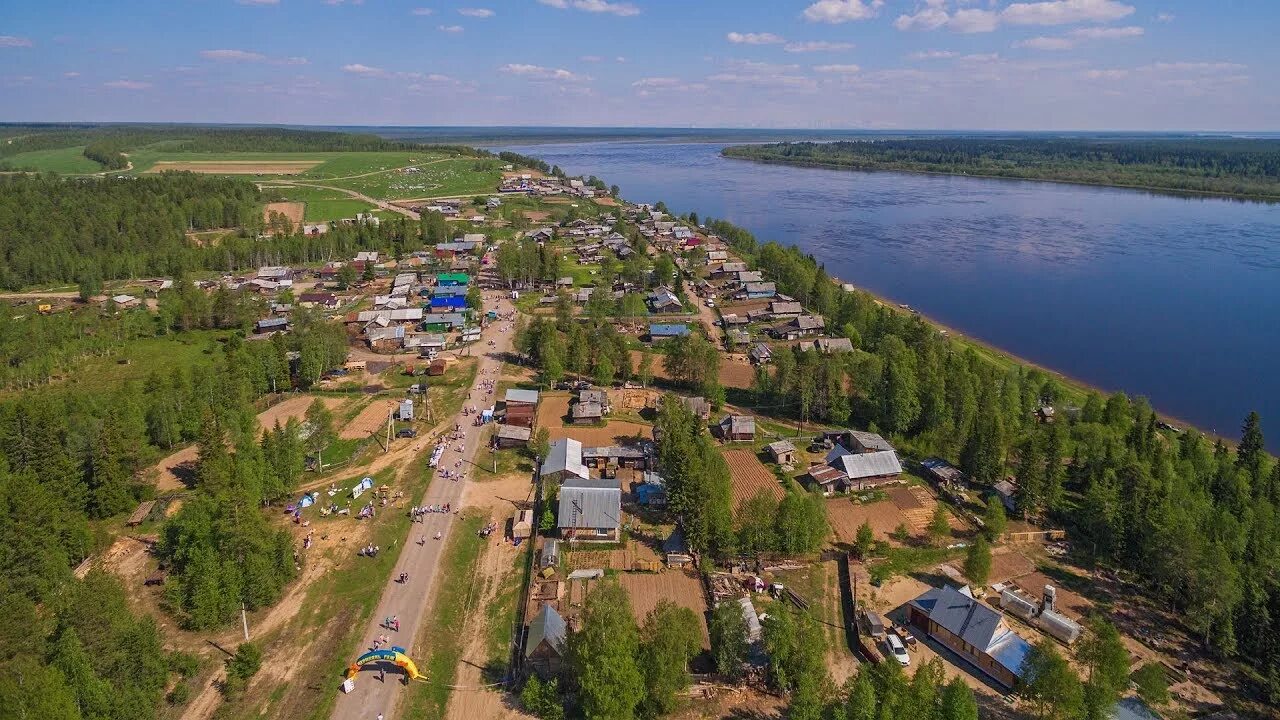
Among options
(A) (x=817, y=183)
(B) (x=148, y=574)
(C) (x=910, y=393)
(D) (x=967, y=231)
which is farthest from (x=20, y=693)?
(A) (x=817, y=183)

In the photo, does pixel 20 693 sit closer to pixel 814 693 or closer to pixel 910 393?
pixel 814 693

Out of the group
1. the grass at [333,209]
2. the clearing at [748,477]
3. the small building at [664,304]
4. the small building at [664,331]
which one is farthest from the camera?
the grass at [333,209]

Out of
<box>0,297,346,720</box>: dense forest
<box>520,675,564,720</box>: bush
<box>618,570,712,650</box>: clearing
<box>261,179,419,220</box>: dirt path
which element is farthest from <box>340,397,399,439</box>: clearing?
<box>261,179,419,220</box>: dirt path

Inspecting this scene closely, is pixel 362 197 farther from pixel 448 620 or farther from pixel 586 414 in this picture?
pixel 448 620

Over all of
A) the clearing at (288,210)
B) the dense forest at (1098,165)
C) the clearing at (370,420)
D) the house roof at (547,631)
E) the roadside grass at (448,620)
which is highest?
the dense forest at (1098,165)

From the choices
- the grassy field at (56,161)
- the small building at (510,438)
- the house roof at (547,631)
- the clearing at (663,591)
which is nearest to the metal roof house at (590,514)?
the clearing at (663,591)

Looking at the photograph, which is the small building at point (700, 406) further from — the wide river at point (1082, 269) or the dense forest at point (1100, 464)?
the wide river at point (1082, 269)

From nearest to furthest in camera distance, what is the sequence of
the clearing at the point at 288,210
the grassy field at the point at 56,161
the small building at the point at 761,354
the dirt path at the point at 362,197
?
the small building at the point at 761,354 → the clearing at the point at 288,210 → the dirt path at the point at 362,197 → the grassy field at the point at 56,161

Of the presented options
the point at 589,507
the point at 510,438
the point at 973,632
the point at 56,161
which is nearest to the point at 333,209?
the point at 510,438
